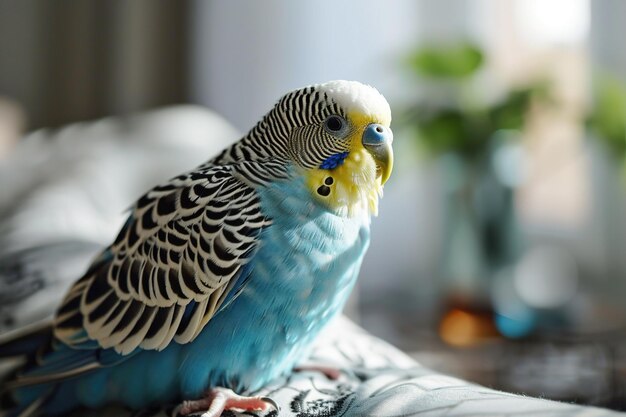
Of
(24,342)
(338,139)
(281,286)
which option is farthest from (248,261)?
(24,342)

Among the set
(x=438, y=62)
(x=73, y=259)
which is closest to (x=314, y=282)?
(x=73, y=259)

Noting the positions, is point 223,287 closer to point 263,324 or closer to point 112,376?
point 263,324

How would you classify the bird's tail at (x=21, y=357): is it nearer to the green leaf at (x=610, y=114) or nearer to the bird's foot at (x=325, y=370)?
the bird's foot at (x=325, y=370)

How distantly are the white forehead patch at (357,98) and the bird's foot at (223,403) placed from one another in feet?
0.94

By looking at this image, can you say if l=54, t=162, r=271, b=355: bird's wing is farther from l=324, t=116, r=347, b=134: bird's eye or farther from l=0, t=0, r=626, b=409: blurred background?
l=0, t=0, r=626, b=409: blurred background

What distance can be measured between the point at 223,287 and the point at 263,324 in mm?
53

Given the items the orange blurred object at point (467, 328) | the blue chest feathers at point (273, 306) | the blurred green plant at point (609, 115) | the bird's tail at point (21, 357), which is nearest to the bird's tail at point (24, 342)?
the bird's tail at point (21, 357)

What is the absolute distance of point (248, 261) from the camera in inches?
26.4

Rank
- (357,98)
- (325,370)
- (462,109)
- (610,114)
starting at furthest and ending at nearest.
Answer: (462,109) → (610,114) → (325,370) → (357,98)

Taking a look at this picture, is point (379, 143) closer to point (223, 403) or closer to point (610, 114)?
point (223, 403)

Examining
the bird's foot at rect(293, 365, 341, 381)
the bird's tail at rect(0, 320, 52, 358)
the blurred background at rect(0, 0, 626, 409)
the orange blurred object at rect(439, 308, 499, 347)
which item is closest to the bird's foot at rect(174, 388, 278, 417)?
the bird's foot at rect(293, 365, 341, 381)

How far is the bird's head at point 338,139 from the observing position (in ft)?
2.19

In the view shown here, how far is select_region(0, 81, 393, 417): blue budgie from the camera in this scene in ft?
2.20

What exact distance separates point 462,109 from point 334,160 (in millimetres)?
1079
